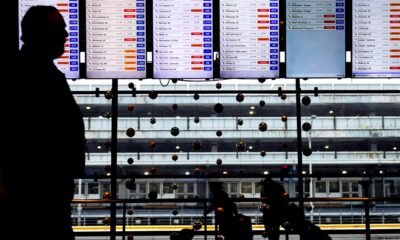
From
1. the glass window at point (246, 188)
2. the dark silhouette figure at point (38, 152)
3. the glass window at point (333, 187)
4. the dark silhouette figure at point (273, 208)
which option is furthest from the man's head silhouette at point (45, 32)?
the glass window at point (333, 187)

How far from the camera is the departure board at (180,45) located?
4504mm

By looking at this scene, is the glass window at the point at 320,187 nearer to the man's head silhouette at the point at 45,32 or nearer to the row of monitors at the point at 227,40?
the row of monitors at the point at 227,40

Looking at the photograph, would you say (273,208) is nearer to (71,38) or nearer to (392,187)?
(71,38)

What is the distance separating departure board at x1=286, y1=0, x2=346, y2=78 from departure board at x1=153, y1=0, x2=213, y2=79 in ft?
1.88

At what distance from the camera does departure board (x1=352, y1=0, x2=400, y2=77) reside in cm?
457

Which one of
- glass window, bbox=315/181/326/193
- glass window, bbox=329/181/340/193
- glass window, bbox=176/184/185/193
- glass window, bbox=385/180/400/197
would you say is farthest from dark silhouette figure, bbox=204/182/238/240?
→ glass window, bbox=329/181/340/193

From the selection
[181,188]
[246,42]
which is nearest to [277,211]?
[246,42]

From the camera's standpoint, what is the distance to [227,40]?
4.55 m

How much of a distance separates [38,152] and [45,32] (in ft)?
1.04

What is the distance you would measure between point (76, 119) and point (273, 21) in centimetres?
303

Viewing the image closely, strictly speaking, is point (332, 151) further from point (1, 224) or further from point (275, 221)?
point (1, 224)

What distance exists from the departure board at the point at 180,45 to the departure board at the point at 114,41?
104mm

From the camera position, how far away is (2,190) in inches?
66.8

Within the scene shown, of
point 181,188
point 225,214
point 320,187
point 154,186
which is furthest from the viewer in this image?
point 320,187
